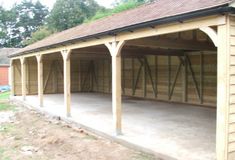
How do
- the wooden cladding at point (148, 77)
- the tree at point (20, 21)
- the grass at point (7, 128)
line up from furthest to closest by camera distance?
1. the tree at point (20, 21)
2. the wooden cladding at point (148, 77)
3. the grass at point (7, 128)

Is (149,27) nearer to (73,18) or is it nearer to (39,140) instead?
(39,140)

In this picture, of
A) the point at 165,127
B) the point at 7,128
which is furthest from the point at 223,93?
the point at 7,128

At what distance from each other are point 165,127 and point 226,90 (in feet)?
11.2

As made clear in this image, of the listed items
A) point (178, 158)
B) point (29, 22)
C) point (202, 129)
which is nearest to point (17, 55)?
point (202, 129)

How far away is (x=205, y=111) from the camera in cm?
1025

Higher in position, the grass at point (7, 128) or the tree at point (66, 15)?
the tree at point (66, 15)

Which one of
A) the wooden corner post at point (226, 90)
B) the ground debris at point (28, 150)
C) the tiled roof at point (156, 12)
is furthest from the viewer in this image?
the ground debris at point (28, 150)

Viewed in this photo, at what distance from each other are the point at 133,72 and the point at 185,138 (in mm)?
9621

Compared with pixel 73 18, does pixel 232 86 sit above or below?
below

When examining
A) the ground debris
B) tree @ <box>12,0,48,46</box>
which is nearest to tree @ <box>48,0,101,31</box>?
tree @ <box>12,0,48,46</box>

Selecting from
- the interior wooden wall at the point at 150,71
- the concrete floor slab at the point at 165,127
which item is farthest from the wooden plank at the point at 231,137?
the interior wooden wall at the point at 150,71

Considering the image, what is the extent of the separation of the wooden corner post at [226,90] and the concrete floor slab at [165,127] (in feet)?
2.24

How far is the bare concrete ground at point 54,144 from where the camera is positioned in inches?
227

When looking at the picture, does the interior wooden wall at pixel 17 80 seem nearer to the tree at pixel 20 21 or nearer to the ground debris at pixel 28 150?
the ground debris at pixel 28 150
